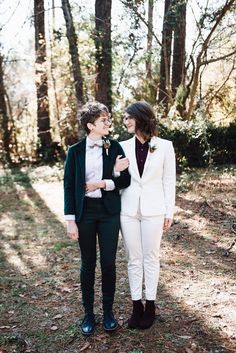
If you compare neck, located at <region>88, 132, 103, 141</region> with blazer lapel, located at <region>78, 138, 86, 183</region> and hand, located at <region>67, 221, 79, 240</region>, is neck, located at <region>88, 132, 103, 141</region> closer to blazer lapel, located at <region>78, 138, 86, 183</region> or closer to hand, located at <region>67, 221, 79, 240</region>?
A: blazer lapel, located at <region>78, 138, 86, 183</region>

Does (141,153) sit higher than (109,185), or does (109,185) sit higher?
(141,153)

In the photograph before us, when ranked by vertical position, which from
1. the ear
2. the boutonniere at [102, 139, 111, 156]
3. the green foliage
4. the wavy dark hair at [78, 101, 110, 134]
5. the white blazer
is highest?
the wavy dark hair at [78, 101, 110, 134]

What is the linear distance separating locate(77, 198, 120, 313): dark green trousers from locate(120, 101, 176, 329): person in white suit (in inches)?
5.4

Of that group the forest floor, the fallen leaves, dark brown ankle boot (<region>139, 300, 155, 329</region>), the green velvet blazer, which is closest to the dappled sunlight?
the forest floor

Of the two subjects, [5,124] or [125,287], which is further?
[5,124]

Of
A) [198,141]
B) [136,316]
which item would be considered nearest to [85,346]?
[136,316]

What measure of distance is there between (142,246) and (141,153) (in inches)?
30.9

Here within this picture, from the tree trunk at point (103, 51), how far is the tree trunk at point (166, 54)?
56.7 inches

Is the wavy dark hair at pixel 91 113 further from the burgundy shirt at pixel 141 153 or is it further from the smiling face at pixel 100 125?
the burgundy shirt at pixel 141 153

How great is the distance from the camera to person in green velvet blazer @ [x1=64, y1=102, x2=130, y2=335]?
3.38 m

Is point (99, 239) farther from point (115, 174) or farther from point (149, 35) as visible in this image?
point (149, 35)

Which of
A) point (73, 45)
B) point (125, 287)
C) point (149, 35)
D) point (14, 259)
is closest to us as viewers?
point (125, 287)

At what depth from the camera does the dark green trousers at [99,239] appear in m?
3.41

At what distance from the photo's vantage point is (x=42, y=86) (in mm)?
15188
